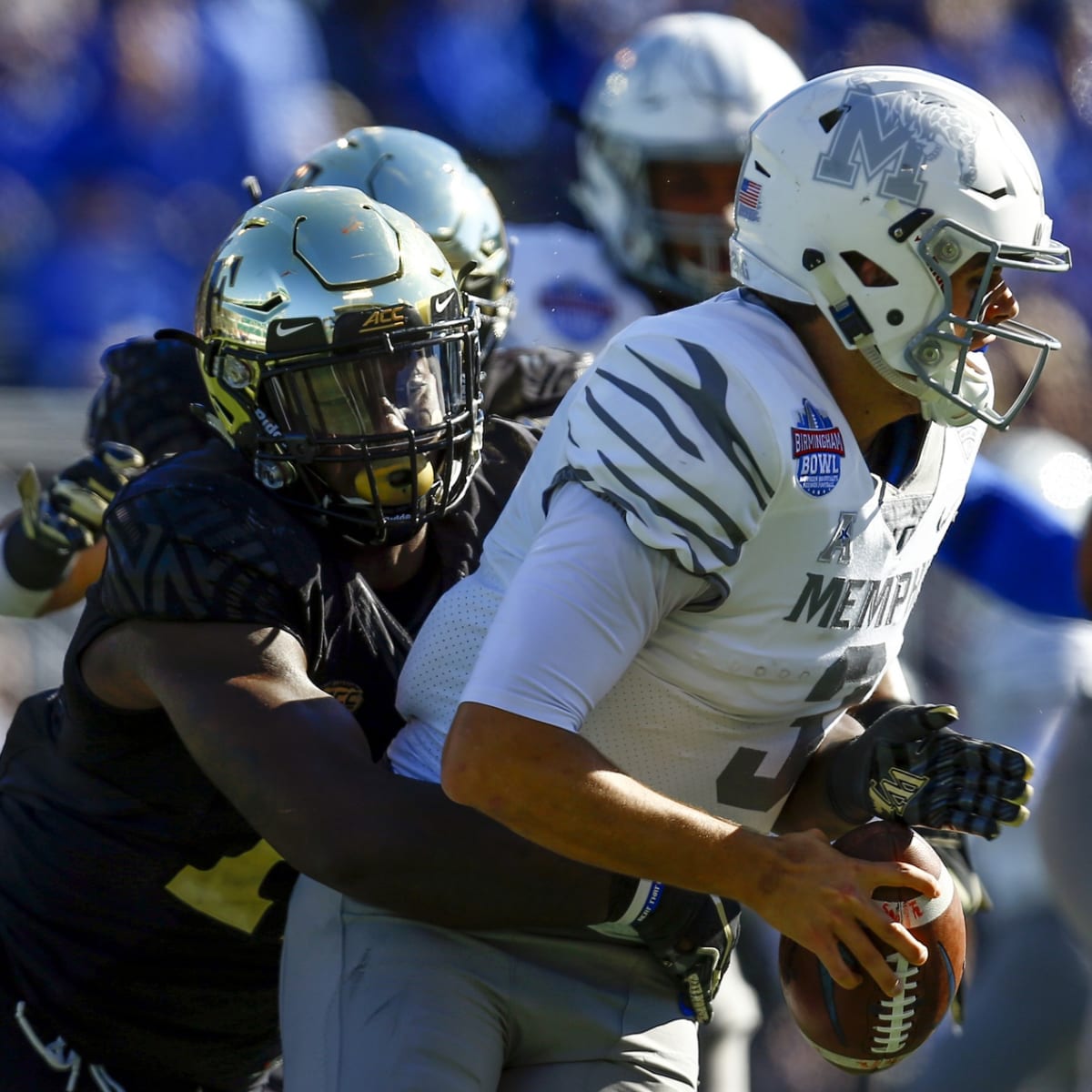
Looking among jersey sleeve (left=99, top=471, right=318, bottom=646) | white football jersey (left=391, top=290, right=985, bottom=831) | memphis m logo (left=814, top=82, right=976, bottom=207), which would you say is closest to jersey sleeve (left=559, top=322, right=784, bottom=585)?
white football jersey (left=391, top=290, right=985, bottom=831)

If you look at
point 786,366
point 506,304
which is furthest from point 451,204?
point 786,366

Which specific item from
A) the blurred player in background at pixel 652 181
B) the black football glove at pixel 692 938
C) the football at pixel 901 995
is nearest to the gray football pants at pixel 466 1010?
the black football glove at pixel 692 938

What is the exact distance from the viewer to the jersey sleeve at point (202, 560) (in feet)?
7.72

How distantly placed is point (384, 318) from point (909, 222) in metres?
0.81

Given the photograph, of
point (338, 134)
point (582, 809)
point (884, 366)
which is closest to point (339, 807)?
point (582, 809)

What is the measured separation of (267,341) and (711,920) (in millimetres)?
1074

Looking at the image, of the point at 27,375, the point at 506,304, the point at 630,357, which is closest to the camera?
the point at 630,357

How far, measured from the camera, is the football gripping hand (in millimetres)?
3482

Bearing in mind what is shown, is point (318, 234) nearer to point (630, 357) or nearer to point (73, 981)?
point (630, 357)

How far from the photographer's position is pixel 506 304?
3.89 metres

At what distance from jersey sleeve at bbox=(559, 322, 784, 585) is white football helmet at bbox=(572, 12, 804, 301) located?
2.82 meters

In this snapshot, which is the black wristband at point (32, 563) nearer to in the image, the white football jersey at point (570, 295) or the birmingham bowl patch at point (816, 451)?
the white football jersey at point (570, 295)

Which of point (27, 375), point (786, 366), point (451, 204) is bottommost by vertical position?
point (27, 375)

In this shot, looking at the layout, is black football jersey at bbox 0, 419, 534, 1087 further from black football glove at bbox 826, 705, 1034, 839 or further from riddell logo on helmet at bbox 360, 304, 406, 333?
black football glove at bbox 826, 705, 1034, 839
